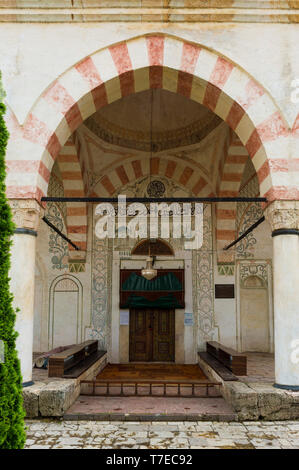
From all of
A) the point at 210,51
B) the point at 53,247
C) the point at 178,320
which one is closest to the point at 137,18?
the point at 210,51

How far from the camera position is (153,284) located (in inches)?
370

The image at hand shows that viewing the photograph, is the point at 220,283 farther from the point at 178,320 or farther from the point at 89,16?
the point at 89,16

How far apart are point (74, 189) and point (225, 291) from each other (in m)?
4.04

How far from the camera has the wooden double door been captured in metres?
9.30

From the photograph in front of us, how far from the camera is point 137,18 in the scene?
5543 mm

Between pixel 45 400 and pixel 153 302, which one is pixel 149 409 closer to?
pixel 45 400

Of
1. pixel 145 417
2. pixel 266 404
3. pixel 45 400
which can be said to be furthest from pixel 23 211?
pixel 266 404

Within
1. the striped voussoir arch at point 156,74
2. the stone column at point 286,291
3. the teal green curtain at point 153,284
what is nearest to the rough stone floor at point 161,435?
the stone column at point 286,291

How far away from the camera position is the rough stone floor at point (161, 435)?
4.03 m

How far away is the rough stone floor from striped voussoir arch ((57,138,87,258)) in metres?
5.09

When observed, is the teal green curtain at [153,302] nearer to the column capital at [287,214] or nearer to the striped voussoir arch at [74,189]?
the striped voussoir arch at [74,189]

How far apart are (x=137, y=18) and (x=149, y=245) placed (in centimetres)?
484

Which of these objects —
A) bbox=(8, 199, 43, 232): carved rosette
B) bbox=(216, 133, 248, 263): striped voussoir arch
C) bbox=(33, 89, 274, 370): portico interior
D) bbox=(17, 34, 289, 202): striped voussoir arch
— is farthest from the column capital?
bbox=(33, 89, 274, 370): portico interior

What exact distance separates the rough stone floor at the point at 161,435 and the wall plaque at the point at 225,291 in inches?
184
